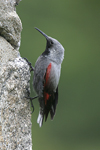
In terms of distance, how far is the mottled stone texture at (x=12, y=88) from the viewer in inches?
99.8

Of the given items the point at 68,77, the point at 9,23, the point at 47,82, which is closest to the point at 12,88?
the point at 9,23

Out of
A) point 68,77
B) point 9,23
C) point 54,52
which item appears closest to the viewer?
point 9,23

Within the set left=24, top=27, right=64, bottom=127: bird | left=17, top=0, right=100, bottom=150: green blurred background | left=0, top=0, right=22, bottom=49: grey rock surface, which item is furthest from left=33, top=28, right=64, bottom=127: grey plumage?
left=17, top=0, right=100, bottom=150: green blurred background

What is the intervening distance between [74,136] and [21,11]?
3.08 meters

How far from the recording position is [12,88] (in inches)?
103

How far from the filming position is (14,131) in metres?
2.60

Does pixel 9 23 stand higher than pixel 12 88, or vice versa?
pixel 9 23

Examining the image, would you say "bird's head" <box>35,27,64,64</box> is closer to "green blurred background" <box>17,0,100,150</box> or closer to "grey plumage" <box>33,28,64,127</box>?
"grey plumage" <box>33,28,64,127</box>

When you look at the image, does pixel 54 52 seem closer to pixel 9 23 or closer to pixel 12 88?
pixel 9 23

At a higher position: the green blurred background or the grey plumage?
the grey plumage

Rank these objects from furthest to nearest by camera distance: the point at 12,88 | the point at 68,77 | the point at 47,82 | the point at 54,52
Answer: the point at 68,77 → the point at 54,52 → the point at 47,82 → the point at 12,88

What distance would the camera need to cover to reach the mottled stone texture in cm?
254

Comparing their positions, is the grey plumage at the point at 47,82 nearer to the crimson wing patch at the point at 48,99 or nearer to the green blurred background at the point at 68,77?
the crimson wing patch at the point at 48,99

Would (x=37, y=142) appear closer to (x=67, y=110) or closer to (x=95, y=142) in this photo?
(x=67, y=110)
